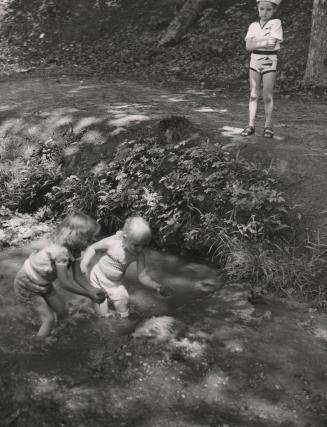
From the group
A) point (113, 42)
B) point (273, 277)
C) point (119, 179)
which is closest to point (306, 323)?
point (273, 277)

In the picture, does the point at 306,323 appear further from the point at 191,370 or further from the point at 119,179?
the point at 119,179

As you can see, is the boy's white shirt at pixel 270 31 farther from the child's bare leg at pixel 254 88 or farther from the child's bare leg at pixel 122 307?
the child's bare leg at pixel 122 307

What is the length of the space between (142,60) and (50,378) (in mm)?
11765

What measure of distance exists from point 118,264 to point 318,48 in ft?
27.3

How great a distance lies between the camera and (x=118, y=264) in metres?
5.07

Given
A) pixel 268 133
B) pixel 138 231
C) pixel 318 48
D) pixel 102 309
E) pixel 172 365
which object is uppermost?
pixel 318 48

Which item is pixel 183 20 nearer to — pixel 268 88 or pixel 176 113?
pixel 176 113

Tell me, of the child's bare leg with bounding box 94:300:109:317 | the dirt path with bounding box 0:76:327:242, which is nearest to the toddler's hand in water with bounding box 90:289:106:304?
the child's bare leg with bounding box 94:300:109:317

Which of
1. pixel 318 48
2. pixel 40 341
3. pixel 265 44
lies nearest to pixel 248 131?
pixel 265 44

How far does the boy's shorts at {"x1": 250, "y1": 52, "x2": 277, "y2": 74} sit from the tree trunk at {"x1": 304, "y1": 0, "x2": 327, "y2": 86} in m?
5.00

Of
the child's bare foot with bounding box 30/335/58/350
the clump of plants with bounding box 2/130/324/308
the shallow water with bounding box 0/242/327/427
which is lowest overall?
the shallow water with bounding box 0/242/327/427

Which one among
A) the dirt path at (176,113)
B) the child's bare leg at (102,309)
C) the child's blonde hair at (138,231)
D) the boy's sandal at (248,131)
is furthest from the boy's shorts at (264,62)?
the child's bare leg at (102,309)

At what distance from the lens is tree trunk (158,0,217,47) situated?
14820 millimetres

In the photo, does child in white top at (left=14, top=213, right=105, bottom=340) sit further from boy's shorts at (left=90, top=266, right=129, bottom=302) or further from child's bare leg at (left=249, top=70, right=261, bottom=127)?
child's bare leg at (left=249, top=70, right=261, bottom=127)
